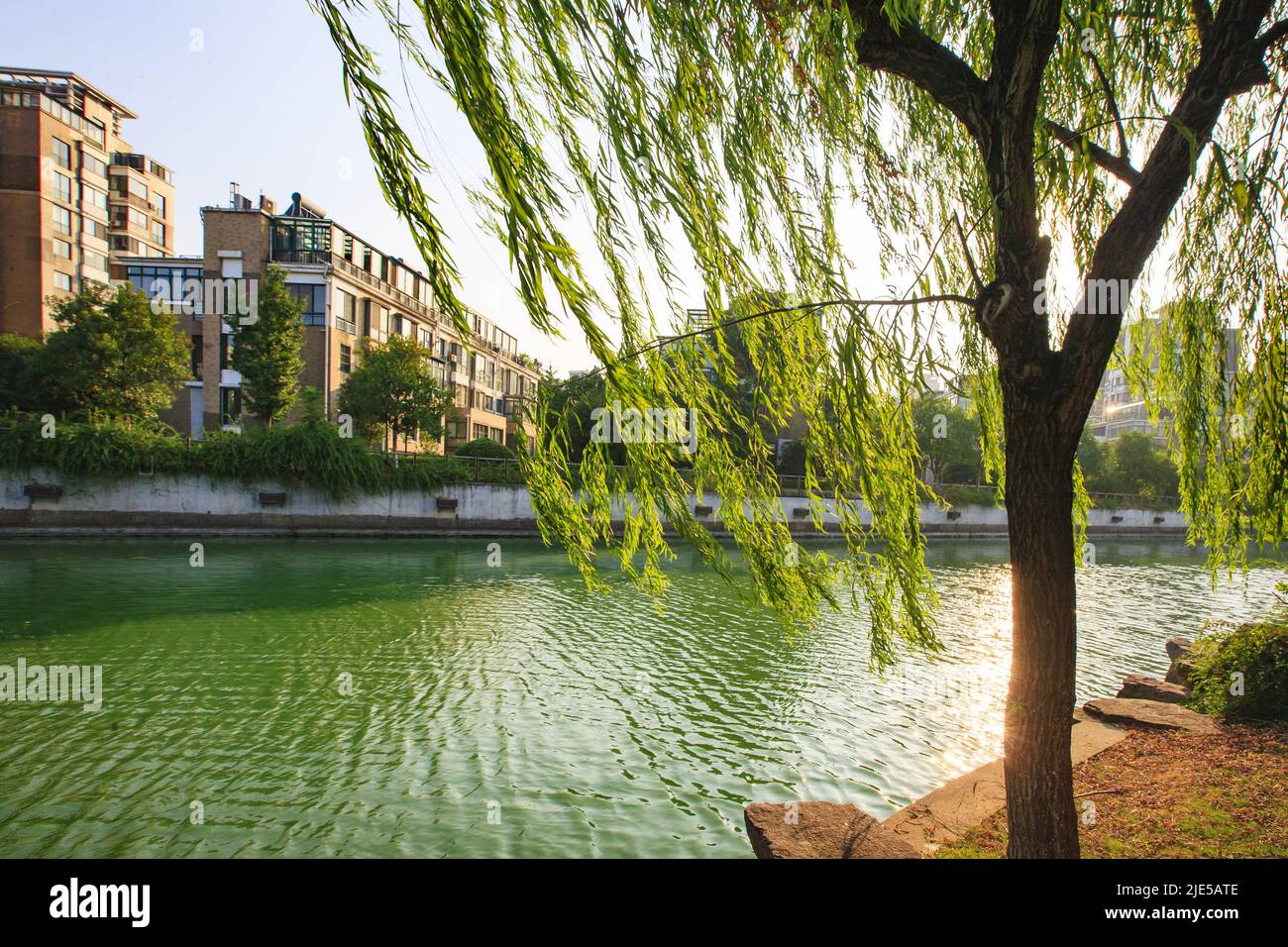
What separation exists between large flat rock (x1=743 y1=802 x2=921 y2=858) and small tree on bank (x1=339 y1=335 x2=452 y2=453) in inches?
1299

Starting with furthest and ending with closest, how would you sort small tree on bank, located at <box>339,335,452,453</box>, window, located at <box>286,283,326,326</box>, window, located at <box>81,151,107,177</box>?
window, located at <box>81,151,107,177</box> → window, located at <box>286,283,326,326</box> → small tree on bank, located at <box>339,335,452,453</box>

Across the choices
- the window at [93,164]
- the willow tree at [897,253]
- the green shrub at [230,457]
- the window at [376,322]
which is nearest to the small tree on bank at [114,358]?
the green shrub at [230,457]

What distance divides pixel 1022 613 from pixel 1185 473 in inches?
133

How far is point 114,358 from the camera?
2917 cm

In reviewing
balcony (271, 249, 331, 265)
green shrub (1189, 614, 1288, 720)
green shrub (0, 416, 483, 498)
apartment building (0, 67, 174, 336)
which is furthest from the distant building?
apartment building (0, 67, 174, 336)

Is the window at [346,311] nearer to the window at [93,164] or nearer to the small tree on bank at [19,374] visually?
the small tree on bank at [19,374]

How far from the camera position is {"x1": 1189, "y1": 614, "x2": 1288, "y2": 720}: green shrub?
6.48m

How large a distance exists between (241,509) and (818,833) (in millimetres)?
26839

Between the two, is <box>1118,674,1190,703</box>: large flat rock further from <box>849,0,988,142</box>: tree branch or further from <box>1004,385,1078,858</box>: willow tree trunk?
<box>849,0,988,142</box>: tree branch

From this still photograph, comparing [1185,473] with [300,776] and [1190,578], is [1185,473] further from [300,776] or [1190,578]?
[1190,578]

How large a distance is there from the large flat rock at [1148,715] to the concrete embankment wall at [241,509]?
12926 millimetres

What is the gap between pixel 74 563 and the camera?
18438 millimetres

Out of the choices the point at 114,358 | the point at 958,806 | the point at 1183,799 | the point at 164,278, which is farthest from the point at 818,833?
the point at 164,278
